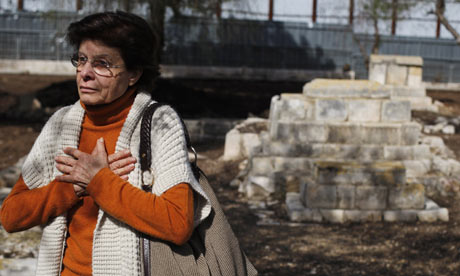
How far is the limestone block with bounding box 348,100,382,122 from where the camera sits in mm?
8594

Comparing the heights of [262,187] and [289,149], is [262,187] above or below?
below

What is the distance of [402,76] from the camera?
50.0 ft

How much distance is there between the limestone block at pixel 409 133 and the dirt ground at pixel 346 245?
1.04m

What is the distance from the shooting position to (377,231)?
6.61 metres

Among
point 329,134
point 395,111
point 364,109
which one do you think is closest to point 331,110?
point 329,134

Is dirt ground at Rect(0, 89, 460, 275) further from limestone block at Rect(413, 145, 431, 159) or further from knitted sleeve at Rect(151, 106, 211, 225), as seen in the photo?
knitted sleeve at Rect(151, 106, 211, 225)

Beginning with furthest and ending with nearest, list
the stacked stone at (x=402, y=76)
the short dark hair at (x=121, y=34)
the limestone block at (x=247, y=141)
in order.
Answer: the stacked stone at (x=402, y=76) → the limestone block at (x=247, y=141) → the short dark hair at (x=121, y=34)

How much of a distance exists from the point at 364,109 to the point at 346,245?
303 centimetres

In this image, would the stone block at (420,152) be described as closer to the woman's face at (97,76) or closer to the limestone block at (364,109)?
the limestone block at (364,109)

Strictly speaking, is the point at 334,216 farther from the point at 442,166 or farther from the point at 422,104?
the point at 422,104

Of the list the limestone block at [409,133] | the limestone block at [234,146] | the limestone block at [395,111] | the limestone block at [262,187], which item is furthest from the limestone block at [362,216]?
the limestone block at [234,146]

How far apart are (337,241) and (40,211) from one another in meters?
4.58

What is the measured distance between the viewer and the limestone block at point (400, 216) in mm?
6969

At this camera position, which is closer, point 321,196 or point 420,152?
point 321,196
